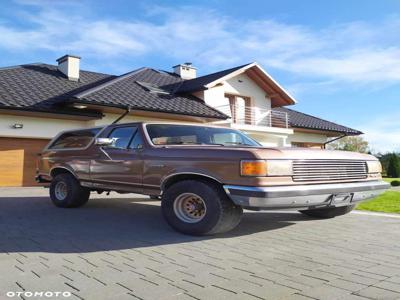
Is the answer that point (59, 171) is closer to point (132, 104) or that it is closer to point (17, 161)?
point (17, 161)

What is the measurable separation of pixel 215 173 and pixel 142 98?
12918 mm

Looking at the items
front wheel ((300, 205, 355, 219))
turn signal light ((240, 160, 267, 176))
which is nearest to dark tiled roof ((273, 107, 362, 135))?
front wheel ((300, 205, 355, 219))

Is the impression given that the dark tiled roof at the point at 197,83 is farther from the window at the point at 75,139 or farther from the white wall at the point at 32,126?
the window at the point at 75,139

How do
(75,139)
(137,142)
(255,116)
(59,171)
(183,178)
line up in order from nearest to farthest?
(183,178)
(137,142)
(75,139)
(59,171)
(255,116)

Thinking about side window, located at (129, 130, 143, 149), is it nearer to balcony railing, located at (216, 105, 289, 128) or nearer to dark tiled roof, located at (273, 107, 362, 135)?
balcony railing, located at (216, 105, 289, 128)

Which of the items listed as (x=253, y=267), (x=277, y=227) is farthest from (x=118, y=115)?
(x=253, y=267)

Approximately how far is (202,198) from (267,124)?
19.3m

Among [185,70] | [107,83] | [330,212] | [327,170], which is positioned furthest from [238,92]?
[327,170]

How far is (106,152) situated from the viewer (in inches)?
266

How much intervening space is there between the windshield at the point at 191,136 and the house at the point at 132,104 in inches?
366

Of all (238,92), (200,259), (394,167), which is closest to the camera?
(200,259)

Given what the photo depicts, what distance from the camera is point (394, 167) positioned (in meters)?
32.8

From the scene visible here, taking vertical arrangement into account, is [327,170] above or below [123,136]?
below

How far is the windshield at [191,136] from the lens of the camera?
623cm
